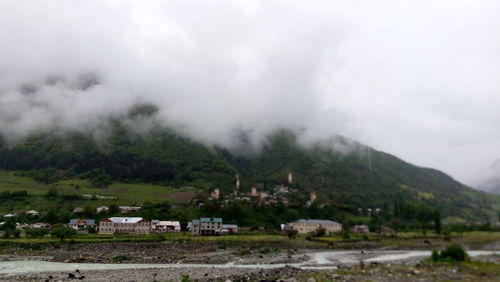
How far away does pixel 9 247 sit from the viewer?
77.5 m

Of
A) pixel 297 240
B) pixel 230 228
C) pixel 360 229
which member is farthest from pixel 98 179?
pixel 360 229

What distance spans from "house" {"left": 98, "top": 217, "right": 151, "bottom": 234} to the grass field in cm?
3739

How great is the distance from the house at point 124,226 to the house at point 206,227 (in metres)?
14.6

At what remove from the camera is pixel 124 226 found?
11175 centimetres

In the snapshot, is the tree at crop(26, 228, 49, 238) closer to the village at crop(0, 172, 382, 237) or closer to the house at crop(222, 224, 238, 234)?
the village at crop(0, 172, 382, 237)

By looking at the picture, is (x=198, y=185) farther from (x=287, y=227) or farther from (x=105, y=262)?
(x=105, y=262)

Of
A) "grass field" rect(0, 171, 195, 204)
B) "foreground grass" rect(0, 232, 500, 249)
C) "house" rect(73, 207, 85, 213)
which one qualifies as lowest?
"foreground grass" rect(0, 232, 500, 249)

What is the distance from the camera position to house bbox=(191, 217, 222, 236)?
11526 cm

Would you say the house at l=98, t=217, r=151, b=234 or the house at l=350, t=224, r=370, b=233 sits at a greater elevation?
the house at l=98, t=217, r=151, b=234

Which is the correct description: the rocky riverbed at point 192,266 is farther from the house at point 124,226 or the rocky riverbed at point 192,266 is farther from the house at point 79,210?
Result: the house at point 79,210

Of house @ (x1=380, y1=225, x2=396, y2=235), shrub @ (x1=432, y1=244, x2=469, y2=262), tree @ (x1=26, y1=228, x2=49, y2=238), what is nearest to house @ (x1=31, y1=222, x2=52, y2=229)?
tree @ (x1=26, y1=228, x2=49, y2=238)

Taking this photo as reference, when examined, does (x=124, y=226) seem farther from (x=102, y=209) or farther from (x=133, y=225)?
(x=102, y=209)

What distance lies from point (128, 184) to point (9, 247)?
11591 cm

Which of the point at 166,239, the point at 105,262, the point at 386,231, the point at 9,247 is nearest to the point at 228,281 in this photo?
the point at 105,262
